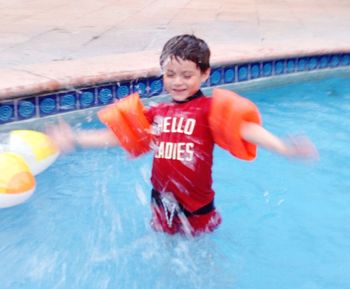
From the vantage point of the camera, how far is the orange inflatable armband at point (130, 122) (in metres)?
2.63

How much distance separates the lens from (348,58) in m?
6.40

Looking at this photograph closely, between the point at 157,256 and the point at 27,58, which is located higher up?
the point at 27,58

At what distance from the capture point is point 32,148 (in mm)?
3340

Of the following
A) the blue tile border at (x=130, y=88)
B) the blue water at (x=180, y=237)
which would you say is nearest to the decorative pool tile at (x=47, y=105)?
the blue tile border at (x=130, y=88)

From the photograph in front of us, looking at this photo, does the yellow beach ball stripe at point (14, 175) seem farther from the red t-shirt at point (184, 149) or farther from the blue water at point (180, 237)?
the red t-shirt at point (184, 149)

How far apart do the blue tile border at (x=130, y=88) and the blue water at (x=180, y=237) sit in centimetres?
26

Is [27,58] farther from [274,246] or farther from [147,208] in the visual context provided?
[274,246]

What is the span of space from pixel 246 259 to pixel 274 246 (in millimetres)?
221

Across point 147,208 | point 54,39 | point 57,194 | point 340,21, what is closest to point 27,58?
point 54,39

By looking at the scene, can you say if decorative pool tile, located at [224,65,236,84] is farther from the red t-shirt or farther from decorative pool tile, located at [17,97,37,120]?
the red t-shirt

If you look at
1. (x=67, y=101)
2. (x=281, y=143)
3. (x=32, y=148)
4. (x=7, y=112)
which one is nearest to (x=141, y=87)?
(x=67, y=101)

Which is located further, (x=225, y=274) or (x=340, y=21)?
(x=340, y=21)

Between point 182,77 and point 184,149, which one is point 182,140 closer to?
point 184,149

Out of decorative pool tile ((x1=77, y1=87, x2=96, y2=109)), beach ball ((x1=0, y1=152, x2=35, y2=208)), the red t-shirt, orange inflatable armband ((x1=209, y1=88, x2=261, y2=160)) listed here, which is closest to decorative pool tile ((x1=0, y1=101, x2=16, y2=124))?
decorative pool tile ((x1=77, y1=87, x2=96, y2=109))
